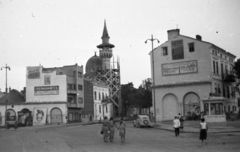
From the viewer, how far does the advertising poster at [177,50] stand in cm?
5022

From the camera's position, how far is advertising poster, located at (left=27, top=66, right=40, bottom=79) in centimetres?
6894

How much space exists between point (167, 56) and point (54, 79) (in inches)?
1054

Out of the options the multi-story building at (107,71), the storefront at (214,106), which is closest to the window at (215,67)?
the storefront at (214,106)

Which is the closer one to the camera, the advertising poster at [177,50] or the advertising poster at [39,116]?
the advertising poster at [177,50]

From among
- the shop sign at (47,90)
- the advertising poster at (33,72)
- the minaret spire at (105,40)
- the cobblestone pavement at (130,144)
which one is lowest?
the cobblestone pavement at (130,144)

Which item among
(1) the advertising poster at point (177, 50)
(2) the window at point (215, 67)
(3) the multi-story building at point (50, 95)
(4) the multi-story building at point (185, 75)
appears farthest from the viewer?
(3) the multi-story building at point (50, 95)

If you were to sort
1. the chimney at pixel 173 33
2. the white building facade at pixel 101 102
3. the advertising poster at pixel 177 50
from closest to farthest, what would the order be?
the advertising poster at pixel 177 50
the chimney at pixel 173 33
the white building facade at pixel 101 102

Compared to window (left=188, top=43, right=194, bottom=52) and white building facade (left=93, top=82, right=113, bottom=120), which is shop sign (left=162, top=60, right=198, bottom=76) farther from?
white building facade (left=93, top=82, right=113, bottom=120)

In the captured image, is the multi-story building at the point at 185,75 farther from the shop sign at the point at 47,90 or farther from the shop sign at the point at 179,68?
the shop sign at the point at 47,90

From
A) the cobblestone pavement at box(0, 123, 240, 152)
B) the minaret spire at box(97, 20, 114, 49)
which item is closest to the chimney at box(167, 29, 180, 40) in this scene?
the cobblestone pavement at box(0, 123, 240, 152)

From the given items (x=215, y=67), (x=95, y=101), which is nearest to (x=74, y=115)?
(x=95, y=101)

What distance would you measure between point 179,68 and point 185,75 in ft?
4.49

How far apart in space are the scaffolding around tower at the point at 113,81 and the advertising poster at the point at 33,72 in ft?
108

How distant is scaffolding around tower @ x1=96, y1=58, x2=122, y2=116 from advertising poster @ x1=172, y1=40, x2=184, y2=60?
5026cm
